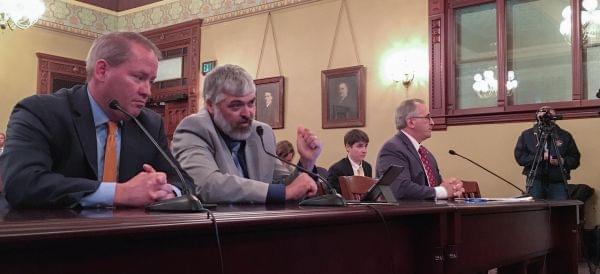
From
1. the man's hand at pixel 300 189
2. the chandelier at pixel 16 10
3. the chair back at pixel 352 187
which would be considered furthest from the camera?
the chandelier at pixel 16 10

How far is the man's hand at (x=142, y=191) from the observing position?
1.56 metres

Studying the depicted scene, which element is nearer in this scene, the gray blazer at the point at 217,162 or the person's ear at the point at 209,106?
the gray blazer at the point at 217,162

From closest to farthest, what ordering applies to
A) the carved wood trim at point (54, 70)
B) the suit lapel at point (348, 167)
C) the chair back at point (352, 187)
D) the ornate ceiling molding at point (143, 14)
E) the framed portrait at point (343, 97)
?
the chair back at point (352, 187) → the suit lapel at point (348, 167) → the framed portrait at point (343, 97) → the ornate ceiling molding at point (143, 14) → the carved wood trim at point (54, 70)

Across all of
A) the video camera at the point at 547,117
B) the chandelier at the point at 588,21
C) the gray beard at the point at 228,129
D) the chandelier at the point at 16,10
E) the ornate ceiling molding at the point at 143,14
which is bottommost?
the gray beard at the point at 228,129

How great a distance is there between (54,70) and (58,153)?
813cm

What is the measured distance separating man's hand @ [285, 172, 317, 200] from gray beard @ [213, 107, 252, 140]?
15.0 inches

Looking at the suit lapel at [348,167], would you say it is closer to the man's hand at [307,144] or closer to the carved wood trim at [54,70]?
the man's hand at [307,144]

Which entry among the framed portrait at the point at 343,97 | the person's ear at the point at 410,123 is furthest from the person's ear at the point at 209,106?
the framed portrait at the point at 343,97

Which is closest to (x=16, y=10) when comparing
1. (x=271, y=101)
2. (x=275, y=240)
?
(x=271, y=101)

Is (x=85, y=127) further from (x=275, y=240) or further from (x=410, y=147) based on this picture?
(x=410, y=147)

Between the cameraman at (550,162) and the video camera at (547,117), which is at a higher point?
the video camera at (547,117)

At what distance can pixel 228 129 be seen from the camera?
2.41 meters

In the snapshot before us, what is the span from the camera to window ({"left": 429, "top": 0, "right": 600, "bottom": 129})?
596cm

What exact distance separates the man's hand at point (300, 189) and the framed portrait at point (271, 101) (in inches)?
233
